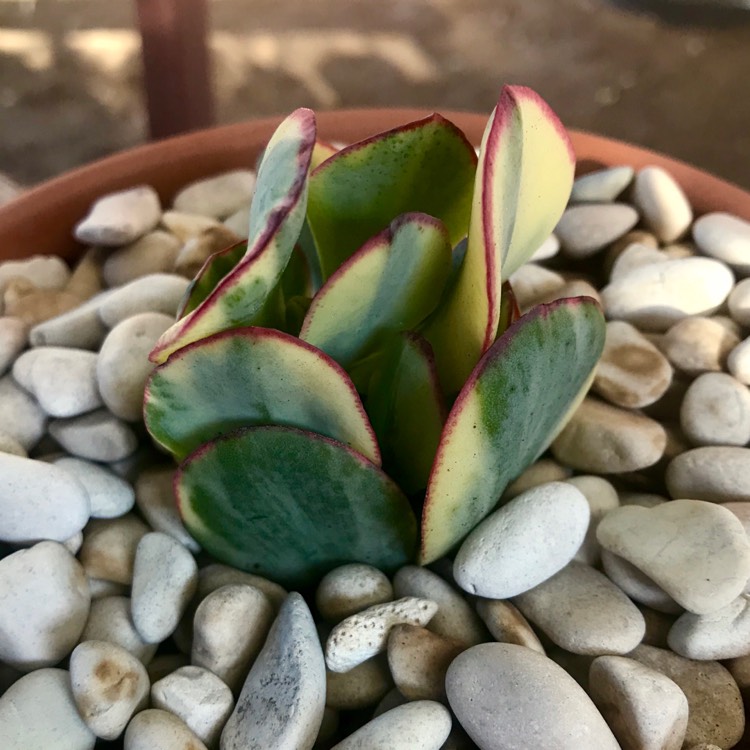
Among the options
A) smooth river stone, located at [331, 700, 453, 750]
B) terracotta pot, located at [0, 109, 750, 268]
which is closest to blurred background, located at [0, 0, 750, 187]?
terracotta pot, located at [0, 109, 750, 268]

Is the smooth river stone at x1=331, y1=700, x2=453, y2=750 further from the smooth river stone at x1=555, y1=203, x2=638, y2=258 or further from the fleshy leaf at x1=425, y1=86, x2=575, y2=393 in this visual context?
the smooth river stone at x1=555, y1=203, x2=638, y2=258

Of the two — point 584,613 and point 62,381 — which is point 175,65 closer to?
point 62,381

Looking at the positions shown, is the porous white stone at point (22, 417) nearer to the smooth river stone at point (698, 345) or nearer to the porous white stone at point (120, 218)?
the porous white stone at point (120, 218)

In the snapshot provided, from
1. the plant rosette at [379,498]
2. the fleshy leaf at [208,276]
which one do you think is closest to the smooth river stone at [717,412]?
the plant rosette at [379,498]

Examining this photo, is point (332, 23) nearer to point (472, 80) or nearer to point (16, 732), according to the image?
point (472, 80)

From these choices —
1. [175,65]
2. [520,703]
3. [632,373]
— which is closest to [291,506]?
[520,703]

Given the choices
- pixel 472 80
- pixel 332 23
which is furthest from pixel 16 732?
pixel 332 23
